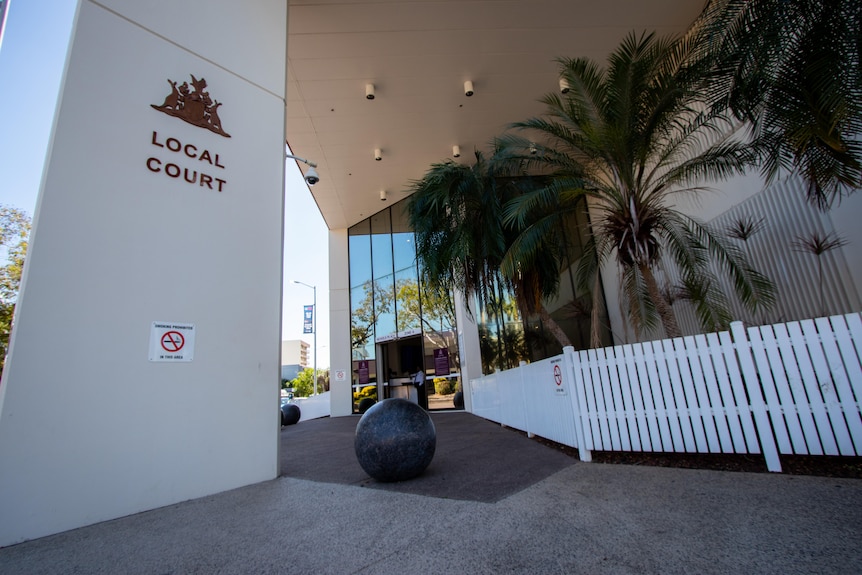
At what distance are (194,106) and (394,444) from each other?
5.52 meters

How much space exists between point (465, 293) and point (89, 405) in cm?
798

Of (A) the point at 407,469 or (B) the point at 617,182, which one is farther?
(B) the point at 617,182

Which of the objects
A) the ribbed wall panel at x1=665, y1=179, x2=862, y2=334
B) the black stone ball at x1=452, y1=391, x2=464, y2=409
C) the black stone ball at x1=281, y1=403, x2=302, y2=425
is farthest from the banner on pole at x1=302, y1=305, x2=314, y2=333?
the ribbed wall panel at x1=665, y1=179, x2=862, y2=334

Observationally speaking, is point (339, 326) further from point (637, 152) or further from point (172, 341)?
point (637, 152)

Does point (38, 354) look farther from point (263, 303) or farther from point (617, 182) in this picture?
point (617, 182)

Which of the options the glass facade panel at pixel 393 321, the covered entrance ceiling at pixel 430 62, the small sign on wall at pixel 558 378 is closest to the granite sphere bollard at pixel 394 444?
the small sign on wall at pixel 558 378

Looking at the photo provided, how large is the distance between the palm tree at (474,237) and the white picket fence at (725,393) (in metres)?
3.86

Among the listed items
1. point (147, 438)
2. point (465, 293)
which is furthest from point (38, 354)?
point (465, 293)

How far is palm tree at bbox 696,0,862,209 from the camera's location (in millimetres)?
4086

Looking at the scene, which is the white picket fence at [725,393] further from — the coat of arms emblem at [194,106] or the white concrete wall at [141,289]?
the coat of arms emblem at [194,106]

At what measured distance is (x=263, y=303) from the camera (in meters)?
5.62

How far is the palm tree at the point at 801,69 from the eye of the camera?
409 centimetres

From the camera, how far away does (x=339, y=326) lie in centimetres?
1789

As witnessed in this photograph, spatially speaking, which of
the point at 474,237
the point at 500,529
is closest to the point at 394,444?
the point at 500,529
